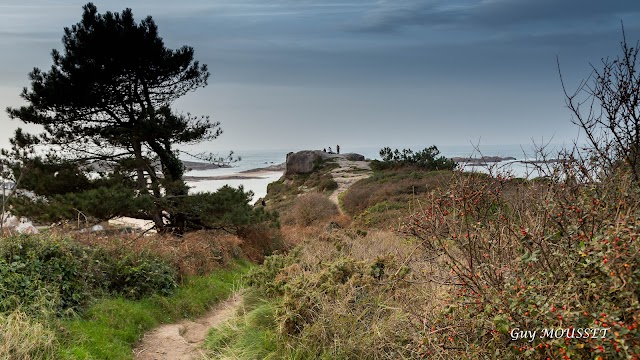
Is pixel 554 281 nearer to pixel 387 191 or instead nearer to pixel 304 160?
pixel 387 191

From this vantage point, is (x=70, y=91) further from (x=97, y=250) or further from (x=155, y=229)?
(x=97, y=250)

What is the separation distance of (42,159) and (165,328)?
945cm

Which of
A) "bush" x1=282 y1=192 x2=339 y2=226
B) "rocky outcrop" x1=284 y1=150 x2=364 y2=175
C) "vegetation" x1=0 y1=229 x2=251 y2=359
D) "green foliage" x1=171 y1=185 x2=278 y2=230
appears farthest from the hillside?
"rocky outcrop" x1=284 y1=150 x2=364 y2=175

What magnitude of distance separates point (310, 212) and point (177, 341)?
17403mm

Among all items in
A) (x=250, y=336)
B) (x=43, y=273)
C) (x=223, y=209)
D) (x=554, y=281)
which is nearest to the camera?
(x=554, y=281)

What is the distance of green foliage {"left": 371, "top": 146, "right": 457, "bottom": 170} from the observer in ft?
123

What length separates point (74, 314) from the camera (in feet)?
21.9

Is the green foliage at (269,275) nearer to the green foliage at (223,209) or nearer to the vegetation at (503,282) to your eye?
the vegetation at (503,282)

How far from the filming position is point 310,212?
24.4 metres

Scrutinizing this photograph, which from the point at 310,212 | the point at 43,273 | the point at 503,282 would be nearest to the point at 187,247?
the point at 43,273

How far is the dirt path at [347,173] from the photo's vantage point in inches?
1394

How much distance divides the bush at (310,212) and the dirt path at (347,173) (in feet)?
19.5

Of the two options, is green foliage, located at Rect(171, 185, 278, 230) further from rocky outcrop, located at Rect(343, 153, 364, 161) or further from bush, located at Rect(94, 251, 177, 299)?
rocky outcrop, located at Rect(343, 153, 364, 161)

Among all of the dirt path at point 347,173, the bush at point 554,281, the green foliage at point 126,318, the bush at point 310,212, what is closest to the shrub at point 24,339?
the green foliage at point 126,318
